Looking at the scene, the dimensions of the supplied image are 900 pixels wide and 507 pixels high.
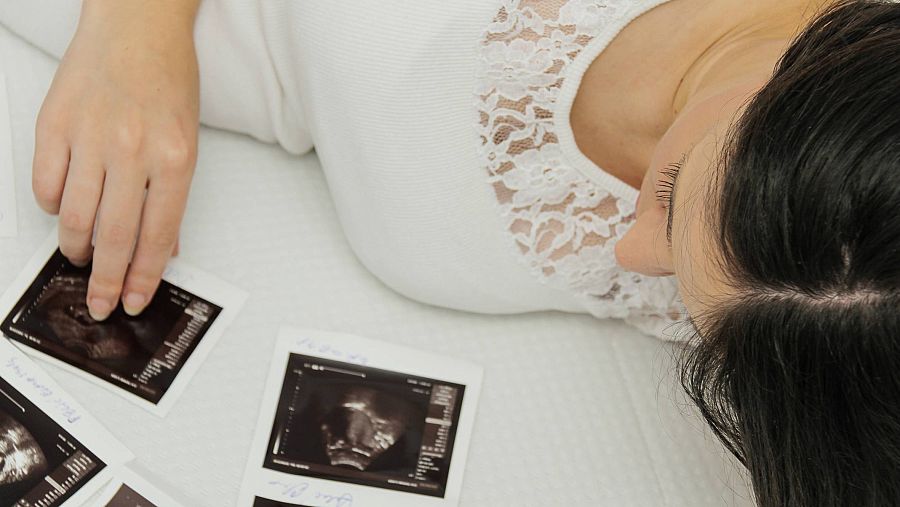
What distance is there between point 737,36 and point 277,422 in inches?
23.9

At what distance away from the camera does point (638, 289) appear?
95 centimetres

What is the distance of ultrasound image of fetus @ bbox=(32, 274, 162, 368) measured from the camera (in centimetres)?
90

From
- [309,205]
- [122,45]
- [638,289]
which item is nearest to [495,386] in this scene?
Answer: [638,289]

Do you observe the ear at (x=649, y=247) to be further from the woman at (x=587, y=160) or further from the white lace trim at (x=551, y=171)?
the white lace trim at (x=551, y=171)

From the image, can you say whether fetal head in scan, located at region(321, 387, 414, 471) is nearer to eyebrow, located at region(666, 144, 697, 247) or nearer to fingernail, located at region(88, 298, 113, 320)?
fingernail, located at region(88, 298, 113, 320)

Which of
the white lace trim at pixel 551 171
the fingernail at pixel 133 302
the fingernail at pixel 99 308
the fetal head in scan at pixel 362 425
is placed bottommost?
the fetal head in scan at pixel 362 425

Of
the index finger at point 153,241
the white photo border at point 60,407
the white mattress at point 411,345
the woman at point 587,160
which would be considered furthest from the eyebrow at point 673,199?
the white photo border at point 60,407

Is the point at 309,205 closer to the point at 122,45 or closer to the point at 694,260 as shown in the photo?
the point at 122,45

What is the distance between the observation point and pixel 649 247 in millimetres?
687

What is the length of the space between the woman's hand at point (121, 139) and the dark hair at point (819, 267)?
54 centimetres

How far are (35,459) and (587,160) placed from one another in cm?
63

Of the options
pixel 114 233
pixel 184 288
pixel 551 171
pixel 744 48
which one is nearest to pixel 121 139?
pixel 114 233

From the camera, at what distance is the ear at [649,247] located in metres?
0.68

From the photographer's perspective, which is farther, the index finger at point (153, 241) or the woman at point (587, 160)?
the index finger at point (153, 241)
